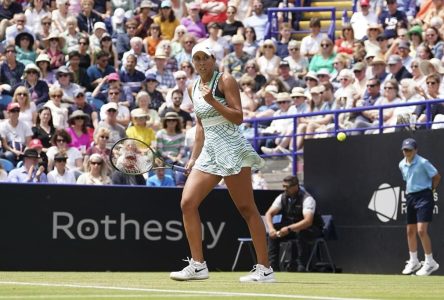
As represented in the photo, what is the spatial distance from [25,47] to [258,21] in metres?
5.08

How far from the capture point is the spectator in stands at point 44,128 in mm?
19141

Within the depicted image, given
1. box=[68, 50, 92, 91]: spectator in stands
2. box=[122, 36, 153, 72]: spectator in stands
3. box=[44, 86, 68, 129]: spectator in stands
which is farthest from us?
box=[122, 36, 153, 72]: spectator in stands

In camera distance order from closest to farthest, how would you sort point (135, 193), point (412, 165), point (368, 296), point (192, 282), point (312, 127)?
point (368, 296) → point (192, 282) → point (412, 165) → point (135, 193) → point (312, 127)

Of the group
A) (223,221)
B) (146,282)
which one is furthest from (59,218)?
(146,282)

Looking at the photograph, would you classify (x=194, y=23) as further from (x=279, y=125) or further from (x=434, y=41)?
(x=434, y=41)

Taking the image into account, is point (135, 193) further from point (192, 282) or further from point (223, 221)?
point (192, 282)

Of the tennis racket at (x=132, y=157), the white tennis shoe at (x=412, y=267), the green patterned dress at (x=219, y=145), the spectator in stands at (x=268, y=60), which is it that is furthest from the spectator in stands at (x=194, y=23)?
the green patterned dress at (x=219, y=145)

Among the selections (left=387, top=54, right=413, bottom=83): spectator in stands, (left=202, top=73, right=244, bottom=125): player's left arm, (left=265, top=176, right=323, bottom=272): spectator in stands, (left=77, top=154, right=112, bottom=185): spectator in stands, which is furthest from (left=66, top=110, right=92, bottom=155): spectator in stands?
(left=202, top=73, right=244, bottom=125): player's left arm

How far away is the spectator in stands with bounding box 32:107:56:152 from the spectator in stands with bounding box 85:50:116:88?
2.83 metres

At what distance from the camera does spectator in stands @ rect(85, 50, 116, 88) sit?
72.8 ft

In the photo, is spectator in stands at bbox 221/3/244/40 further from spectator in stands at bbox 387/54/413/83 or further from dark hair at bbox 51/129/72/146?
dark hair at bbox 51/129/72/146

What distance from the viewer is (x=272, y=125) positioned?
20266 mm

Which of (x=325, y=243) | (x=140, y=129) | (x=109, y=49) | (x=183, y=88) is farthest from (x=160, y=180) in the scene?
(x=109, y=49)

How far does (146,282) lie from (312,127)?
8558mm
